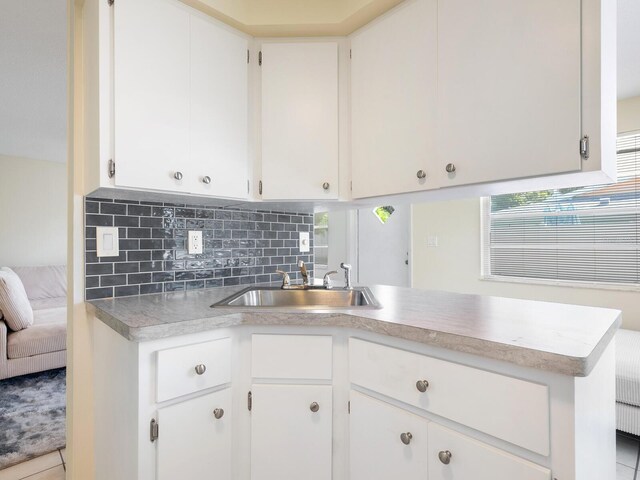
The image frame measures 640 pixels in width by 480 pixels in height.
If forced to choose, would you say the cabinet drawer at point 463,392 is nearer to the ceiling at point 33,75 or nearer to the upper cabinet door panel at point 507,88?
the upper cabinet door panel at point 507,88

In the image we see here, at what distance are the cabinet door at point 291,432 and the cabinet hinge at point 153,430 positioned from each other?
32cm

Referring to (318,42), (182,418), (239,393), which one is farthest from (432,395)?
(318,42)

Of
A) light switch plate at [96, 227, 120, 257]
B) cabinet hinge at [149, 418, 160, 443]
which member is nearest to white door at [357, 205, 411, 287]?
light switch plate at [96, 227, 120, 257]

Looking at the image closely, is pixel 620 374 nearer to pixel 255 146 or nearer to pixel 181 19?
pixel 255 146

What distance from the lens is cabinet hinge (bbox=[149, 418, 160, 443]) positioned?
3.51 feet

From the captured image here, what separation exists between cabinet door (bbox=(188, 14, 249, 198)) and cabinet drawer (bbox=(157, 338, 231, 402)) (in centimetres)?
69

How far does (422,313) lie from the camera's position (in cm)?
119

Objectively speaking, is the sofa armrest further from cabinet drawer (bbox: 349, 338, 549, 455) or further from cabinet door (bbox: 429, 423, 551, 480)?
cabinet door (bbox: 429, 423, 551, 480)

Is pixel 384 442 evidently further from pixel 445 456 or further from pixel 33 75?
pixel 33 75

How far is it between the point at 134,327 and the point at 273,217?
123 centimetres

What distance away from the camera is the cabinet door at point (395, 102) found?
140 cm

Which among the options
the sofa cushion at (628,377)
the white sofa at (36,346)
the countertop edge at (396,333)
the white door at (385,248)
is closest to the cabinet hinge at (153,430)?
the countertop edge at (396,333)

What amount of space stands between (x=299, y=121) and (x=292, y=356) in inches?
42.9

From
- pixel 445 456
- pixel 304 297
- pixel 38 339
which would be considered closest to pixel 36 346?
pixel 38 339
